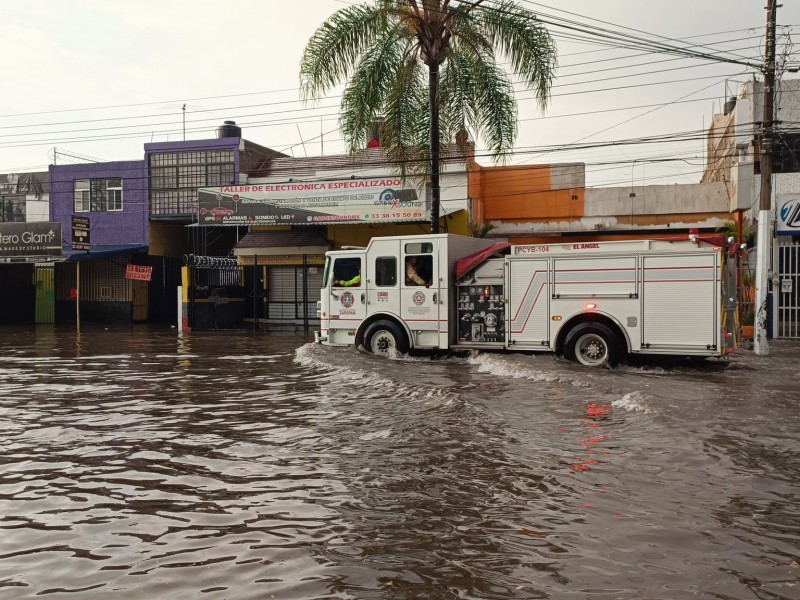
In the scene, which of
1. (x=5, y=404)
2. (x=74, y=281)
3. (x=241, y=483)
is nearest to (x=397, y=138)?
(x=5, y=404)

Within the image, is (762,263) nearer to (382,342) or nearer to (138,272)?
(382,342)

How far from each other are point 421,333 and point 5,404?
8026 mm

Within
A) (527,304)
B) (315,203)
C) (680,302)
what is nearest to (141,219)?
(315,203)

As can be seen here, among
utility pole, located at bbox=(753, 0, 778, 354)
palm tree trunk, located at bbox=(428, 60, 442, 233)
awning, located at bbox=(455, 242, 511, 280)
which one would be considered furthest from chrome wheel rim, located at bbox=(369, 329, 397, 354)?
utility pole, located at bbox=(753, 0, 778, 354)

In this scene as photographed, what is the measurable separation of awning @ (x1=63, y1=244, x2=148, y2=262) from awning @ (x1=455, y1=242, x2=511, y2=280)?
2002cm

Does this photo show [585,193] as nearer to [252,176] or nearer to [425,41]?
[425,41]

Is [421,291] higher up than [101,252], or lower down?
lower down

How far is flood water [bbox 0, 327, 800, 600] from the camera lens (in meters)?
4.48

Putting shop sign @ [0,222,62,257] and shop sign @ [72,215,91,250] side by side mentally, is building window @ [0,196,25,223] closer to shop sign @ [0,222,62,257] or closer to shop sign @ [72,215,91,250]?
shop sign @ [0,222,62,257]

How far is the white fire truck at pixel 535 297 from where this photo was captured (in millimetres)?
13602

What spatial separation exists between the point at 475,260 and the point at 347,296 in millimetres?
3075

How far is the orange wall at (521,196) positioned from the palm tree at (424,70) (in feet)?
21.9

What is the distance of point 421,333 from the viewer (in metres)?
16.4

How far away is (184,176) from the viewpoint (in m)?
32.0
